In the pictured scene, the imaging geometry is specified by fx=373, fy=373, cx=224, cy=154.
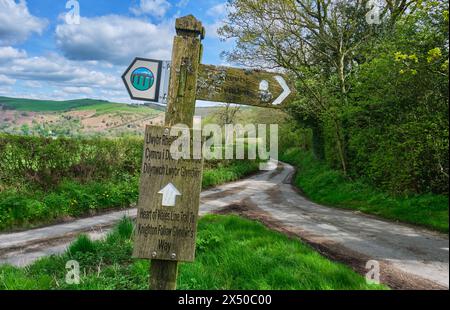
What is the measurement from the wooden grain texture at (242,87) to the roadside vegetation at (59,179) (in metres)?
9.89

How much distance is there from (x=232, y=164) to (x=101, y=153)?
18.2m

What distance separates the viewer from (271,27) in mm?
21719

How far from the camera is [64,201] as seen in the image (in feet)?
42.7

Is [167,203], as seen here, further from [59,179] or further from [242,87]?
[59,179]

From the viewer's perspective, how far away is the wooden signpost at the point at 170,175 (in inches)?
149

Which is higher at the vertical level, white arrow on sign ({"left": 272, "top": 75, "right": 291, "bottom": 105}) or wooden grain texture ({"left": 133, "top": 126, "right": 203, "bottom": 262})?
white arrow on sign ({"left": 272, "top": 75, "right": 291, "bottom": 105})

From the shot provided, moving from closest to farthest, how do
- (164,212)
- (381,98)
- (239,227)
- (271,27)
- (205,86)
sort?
(164,212), (205,86), (239,227), (381,98), (271,27)

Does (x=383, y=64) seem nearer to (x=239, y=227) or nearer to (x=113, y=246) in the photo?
(x=239, y=227)

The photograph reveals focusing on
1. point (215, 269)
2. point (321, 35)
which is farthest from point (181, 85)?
point (321, 35)

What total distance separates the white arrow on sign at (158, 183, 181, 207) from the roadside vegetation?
9.63 meters

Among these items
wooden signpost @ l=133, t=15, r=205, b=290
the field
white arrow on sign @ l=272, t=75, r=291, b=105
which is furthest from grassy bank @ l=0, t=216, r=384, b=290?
the field

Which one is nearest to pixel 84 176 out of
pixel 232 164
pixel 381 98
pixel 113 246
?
pixel 113 246

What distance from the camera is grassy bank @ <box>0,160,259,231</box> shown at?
11.6 metres

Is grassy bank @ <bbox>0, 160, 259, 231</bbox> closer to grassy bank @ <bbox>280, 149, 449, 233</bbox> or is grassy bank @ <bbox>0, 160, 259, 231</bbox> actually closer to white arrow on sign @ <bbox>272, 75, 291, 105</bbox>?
grassy bank @ <bbox>280, 149, 449, 233</bbox>
